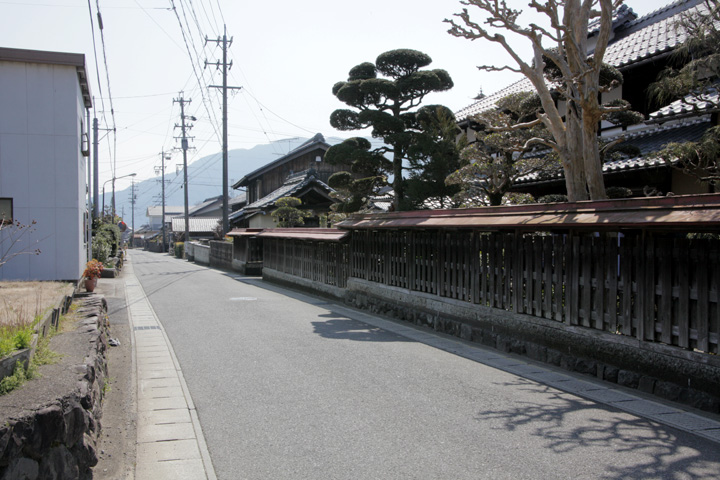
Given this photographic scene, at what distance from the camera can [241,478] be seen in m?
4.83

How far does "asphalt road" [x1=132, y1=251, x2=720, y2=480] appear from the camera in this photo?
496cm

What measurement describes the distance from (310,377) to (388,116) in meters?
11.2

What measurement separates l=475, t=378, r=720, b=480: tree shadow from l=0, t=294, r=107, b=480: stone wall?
4122mm

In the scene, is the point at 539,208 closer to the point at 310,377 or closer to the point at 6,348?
the point at 310,377

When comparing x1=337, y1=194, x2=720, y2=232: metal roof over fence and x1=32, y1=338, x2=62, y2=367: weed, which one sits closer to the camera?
x1=32, y1=338, x2=62, y2=367: weed

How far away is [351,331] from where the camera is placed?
12172mm

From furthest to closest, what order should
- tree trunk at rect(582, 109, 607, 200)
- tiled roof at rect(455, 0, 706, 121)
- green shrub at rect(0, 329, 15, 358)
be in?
tiled roof at rect(455, 0, 706, 121) → tree trunk at rect(582, 109, 607, 200) → green shrub at rect(0, 329, 15, 358)

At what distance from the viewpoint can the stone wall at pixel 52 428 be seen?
3895mm

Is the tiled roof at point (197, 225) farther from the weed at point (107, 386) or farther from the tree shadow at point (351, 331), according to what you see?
the weed at point (107, 386)

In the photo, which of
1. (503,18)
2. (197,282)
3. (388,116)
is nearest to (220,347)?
(503,18)

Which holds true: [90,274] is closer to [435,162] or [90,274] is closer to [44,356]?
[435,162]

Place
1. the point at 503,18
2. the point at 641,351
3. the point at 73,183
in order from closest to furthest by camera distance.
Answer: the point at 641,351, the point at 503,18, the point at 73,183

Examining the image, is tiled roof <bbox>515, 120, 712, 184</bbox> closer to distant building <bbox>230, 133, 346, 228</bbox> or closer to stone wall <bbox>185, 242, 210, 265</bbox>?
distant building <bbox>230, 133, 346, 228</bbox>

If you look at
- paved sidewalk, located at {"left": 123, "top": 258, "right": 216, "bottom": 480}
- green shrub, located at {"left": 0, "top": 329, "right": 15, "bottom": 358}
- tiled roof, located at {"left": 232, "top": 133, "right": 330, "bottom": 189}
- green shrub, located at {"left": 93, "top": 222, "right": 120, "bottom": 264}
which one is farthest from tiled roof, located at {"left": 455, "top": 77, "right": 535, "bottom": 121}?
tiled roof, located at {"left": 232, "top": 133, "right": 330, "bottom": 189}
